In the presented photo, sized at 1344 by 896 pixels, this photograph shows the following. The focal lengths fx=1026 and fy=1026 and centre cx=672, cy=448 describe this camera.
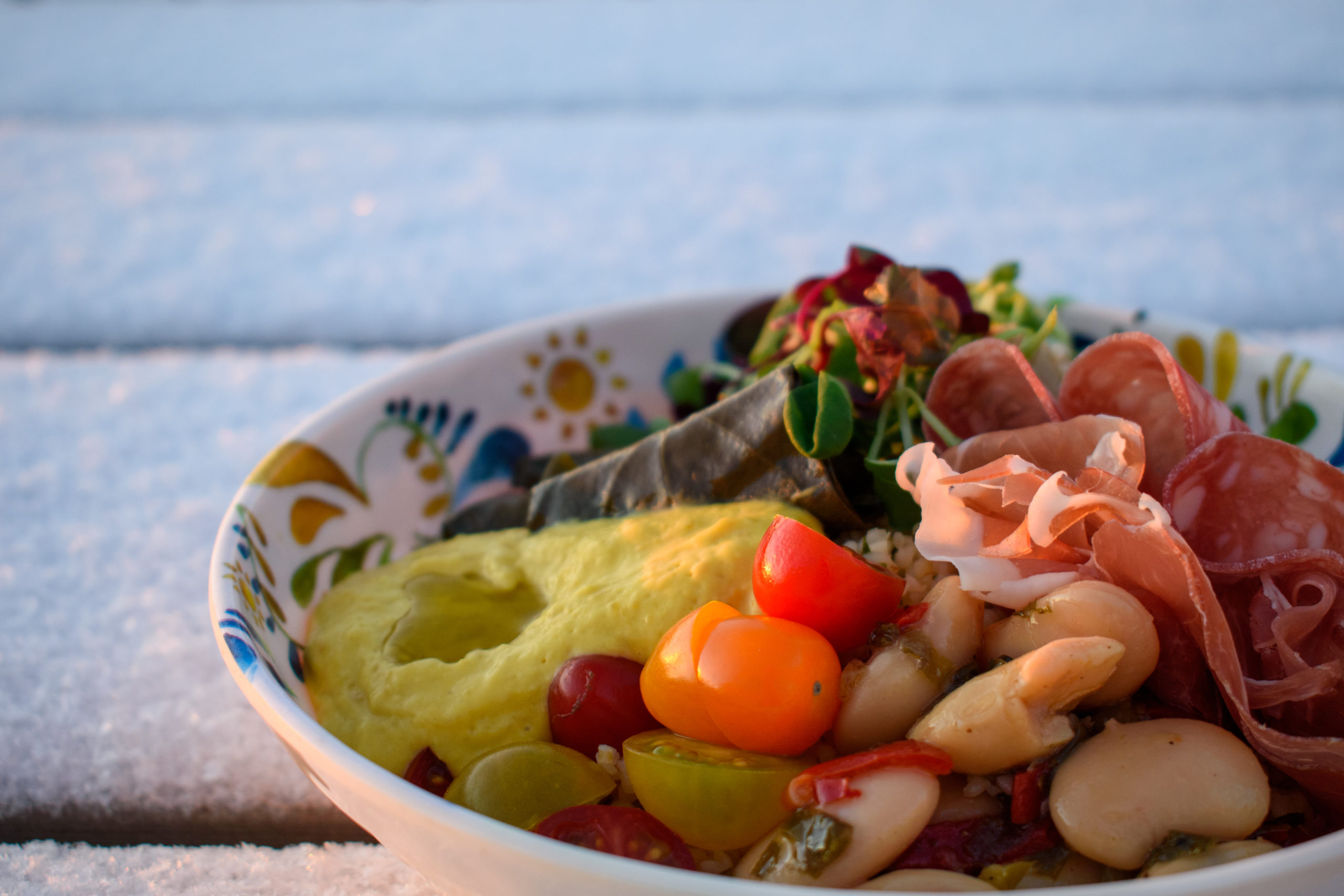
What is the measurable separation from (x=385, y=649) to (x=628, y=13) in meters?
3.84

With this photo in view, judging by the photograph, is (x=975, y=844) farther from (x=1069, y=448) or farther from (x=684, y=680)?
(x=1069, y=448)

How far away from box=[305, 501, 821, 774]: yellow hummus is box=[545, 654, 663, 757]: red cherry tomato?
2 centimetres

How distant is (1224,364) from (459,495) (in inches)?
41.4

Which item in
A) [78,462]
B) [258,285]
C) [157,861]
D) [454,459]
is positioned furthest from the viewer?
[258,285]

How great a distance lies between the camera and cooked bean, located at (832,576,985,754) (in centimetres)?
85

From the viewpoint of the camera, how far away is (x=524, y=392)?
1.49 metres

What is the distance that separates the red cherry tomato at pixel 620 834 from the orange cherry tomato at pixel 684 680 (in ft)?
0.28

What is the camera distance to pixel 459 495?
56.4 inches

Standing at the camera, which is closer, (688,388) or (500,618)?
(500,618)

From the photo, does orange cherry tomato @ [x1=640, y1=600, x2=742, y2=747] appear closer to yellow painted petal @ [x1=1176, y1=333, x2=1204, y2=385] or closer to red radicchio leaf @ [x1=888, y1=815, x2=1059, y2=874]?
red radicchio leaf @ [x1=888, y1=815, x2=1059, y2=874]

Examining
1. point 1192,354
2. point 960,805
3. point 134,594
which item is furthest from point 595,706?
point 1192,354

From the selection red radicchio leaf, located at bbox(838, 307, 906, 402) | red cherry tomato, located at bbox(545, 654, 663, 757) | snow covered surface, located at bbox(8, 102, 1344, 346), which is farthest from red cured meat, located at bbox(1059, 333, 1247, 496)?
snow covered surface, located at bbox(8, 102, 1344, 346)

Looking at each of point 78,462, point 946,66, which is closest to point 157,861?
point 78,462

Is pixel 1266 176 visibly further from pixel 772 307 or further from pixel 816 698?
pixel 816 698
